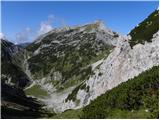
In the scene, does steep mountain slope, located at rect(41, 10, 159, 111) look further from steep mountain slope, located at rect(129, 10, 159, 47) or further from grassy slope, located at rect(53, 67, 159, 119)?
grassy slope, located at rect(53, 67, 159, 119)

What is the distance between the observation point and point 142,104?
4759cm

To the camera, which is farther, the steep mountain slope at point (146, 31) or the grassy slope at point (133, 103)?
the steep mountain slope at point (146, 31)

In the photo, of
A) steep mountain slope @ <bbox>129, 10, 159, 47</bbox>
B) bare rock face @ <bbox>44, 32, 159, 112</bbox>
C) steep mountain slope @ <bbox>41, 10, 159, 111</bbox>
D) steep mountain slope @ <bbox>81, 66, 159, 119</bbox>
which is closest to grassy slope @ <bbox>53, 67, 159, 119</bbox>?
steep mountain slope @ <bbox>81, 66, 159, 119</bbox>

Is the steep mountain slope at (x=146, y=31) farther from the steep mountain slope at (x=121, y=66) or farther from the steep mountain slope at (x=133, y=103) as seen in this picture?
the steep mountain slope at (x=133, y=103)

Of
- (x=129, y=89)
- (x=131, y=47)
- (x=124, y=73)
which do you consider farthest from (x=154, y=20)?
(x=129, y=89)

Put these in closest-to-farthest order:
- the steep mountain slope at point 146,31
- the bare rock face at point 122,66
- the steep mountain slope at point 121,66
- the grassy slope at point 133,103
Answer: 1. the grassy slope at point 133,103
2. the bare rock face at point 122,66
3. the steep mountain slope at point 121,66
4. the steep mountain slope at point 146,31

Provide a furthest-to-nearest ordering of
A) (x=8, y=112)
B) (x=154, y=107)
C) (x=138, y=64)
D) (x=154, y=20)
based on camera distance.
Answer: (x=154, y=20), (x=8, y=112), (x=138, y=64), (x=154, y=107)

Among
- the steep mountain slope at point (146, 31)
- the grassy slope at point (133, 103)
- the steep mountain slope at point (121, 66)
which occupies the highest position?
the steep mountain slope at point (146, 31)

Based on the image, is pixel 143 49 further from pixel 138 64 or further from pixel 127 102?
pixel 127 102

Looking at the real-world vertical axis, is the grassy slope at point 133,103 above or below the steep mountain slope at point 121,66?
below

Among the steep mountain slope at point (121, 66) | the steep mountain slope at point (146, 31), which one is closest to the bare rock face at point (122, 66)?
the steep mountain slope at point (121, 66)

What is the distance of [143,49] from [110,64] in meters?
15.9

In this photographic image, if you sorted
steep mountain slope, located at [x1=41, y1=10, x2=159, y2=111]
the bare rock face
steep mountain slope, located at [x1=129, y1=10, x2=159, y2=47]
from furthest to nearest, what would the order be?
steep mountain slope, located at [x1=129, y1=10, x2=159, y2=47]
steep mountain slope, located at [x1=41, y1=10, x2=159, y2=111]
the bare rock face

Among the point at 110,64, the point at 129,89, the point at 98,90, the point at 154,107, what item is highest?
the point at 110,64
